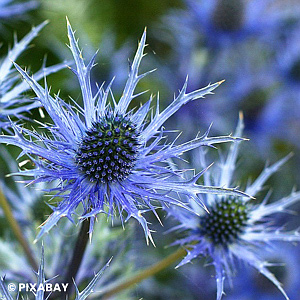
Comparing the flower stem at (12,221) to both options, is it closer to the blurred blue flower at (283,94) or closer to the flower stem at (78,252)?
the flower stem at (78,252)

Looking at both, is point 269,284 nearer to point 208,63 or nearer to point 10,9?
point 208,63

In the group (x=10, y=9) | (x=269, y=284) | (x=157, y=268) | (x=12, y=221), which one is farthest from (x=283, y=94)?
(x=12, y=221)

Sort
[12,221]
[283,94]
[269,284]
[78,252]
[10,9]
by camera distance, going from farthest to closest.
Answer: [283,94] → [269,284] → [10,9] → [12,221] → [78,252]

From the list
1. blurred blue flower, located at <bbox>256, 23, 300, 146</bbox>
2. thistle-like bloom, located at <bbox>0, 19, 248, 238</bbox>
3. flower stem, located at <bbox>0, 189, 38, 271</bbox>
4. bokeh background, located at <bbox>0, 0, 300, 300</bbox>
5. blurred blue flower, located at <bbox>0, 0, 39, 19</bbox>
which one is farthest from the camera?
blurred blue flower, located at <bbox>256, 23, 300, 146</bbox>

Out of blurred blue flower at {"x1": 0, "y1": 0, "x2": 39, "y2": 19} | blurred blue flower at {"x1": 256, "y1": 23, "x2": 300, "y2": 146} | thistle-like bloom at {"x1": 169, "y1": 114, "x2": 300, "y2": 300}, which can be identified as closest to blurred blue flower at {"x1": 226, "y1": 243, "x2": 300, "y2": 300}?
blurred blue flower at {"x1": 256, "y1": 23, "x2": 300, "y2": 146}

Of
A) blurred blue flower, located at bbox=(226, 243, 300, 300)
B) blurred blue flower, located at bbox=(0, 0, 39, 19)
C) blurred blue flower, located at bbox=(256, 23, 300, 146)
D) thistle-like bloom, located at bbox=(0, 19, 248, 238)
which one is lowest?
blurred blue flower, located at bbox=(226, 243, 300, 300)

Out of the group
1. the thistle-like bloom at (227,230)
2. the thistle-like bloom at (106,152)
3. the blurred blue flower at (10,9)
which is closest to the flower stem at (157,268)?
the thistle-like bloom at (227,230)

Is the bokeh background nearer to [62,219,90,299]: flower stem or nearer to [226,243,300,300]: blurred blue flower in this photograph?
[226,243,300,300]: blurred blue flower

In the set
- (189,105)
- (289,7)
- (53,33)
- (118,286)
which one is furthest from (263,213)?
(289,7)
